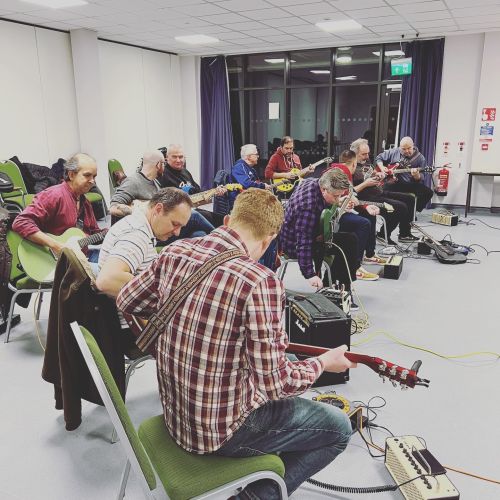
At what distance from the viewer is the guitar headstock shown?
140cm

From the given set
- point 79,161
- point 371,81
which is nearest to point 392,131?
point 371,81

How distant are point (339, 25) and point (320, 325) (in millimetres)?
4962

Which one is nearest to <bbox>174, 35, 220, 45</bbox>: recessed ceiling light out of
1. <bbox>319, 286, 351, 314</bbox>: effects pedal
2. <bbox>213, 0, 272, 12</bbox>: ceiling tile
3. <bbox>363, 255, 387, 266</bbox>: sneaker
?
<bbox>213, 0, 272, 12</bbox>: ceiling tile

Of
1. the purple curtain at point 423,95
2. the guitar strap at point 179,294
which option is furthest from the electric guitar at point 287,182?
the guitar strap at point 179,294

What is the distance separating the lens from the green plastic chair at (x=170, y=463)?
3.47ft

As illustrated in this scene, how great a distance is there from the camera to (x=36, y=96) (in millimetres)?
6020

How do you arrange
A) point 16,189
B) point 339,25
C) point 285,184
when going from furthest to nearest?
point 339,25
point 285,184
point 16,189

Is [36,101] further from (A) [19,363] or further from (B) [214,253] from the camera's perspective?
(B) [214,253]

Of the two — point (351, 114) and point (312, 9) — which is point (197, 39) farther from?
point (351, 114)

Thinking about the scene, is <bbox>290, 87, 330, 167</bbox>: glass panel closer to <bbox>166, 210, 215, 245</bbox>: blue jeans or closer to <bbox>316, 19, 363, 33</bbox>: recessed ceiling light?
<bbox>316, 19, 363, 33</bbox>: recessed ceiling light

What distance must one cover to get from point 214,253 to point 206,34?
6140mm

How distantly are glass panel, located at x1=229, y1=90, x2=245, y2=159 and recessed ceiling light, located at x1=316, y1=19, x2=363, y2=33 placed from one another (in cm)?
277

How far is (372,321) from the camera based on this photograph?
3.34 meters

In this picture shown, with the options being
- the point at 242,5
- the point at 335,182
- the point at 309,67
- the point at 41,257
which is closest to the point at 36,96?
the point at 242,5
